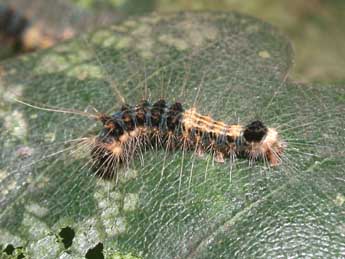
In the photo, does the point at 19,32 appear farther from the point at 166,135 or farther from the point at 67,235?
the point at 67,235

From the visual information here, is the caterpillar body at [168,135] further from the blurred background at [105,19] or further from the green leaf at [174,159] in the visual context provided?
the blurred background at [105,19]

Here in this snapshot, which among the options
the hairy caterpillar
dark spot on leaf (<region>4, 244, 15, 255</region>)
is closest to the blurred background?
the hairy caterpillar

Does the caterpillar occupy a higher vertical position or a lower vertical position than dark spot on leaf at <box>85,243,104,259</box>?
higher

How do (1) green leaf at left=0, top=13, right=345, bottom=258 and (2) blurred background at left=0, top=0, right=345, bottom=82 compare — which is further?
(2) blurred background at left=0, top=0, right=345, bottom=82

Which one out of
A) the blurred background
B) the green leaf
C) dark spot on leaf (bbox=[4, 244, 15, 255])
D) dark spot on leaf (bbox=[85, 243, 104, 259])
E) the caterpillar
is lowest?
dark spot on leaf (bbox=[4, 244, 15, 255])

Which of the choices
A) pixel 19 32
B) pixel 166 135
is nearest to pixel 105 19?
pixel 19 32

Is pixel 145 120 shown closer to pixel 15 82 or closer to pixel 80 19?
pixel 15 82

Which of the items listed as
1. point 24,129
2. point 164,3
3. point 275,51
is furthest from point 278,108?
point 164,3

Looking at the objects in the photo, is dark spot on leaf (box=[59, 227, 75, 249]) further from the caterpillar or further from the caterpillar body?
the caterpillar
